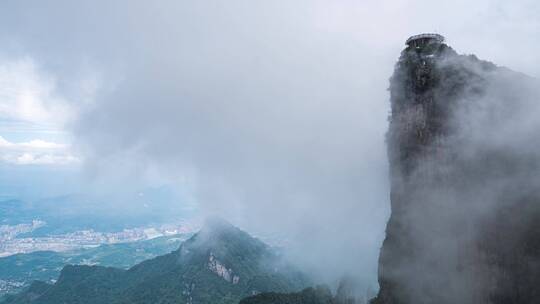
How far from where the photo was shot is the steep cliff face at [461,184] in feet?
175

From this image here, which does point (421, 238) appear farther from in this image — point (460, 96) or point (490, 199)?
point (460, 96)

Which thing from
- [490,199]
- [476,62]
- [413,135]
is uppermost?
[476,62]

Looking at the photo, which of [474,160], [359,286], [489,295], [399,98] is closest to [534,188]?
[474,160]

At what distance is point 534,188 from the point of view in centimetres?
5262

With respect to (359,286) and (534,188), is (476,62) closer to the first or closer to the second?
(534,188)

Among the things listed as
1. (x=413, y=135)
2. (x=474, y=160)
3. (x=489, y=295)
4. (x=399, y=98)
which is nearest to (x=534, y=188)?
(x=474, y=160)

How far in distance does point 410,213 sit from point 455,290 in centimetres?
1312

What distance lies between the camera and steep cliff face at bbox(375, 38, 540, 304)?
2100 inches

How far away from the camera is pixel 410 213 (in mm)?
66375

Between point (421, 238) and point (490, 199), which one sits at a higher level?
point (490, 199)

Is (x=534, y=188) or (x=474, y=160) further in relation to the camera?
(x=474, y=160)

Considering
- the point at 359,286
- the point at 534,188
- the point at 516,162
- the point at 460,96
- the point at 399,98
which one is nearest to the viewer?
the point at 534,188

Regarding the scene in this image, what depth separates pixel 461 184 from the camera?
199ft

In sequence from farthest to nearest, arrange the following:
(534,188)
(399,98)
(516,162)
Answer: (399,98) → (516,162) → (534,188)
